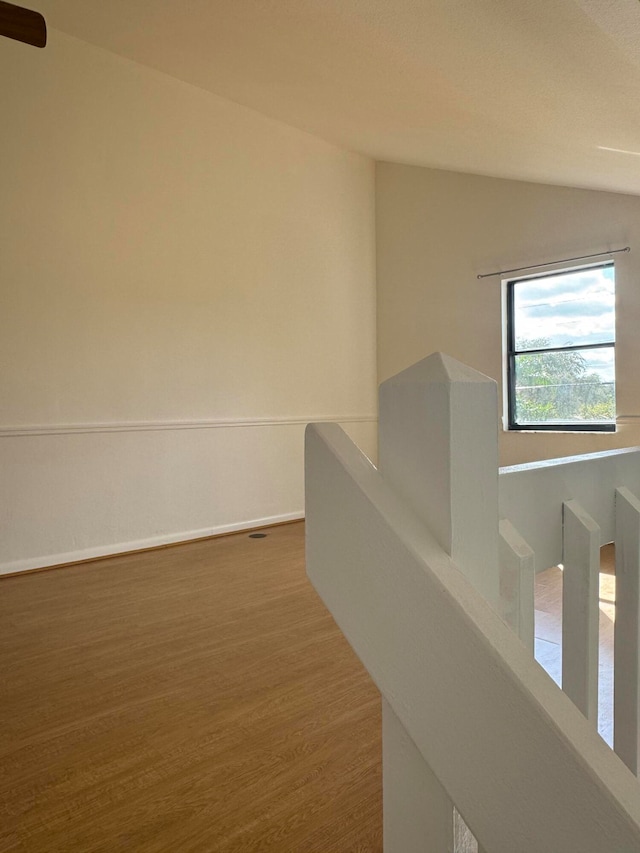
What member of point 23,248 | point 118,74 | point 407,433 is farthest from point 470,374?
point 118,74

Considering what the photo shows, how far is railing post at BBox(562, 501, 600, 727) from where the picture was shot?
0.67 meters

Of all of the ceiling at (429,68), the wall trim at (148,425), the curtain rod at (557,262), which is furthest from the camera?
the curtain rod at (557,262)

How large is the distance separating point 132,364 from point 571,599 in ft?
12.0

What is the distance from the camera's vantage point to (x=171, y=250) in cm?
415

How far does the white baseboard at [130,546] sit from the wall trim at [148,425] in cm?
73

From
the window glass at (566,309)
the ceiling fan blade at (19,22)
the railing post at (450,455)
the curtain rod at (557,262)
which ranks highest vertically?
the ceiling fan blade at (19,22)

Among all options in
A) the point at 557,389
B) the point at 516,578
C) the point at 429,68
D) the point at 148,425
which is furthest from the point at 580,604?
the point at 557,389

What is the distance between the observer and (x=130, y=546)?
13.0 ft

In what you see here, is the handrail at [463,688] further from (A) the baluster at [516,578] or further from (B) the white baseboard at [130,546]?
(B) the white baseboard at [130,546]

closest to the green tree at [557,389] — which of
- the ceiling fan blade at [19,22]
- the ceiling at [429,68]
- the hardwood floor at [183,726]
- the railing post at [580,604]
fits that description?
the ceiling at [429,68]

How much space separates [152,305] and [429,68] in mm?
2352

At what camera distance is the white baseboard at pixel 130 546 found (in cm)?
353

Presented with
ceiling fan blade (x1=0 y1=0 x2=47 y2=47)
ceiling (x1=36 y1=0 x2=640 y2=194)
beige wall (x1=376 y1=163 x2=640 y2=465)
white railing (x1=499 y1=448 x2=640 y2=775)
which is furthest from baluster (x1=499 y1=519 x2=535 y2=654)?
beige wall (x1=376 y1=163 x2=640 y2=465)

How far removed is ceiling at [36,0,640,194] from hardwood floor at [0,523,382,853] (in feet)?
6.35
